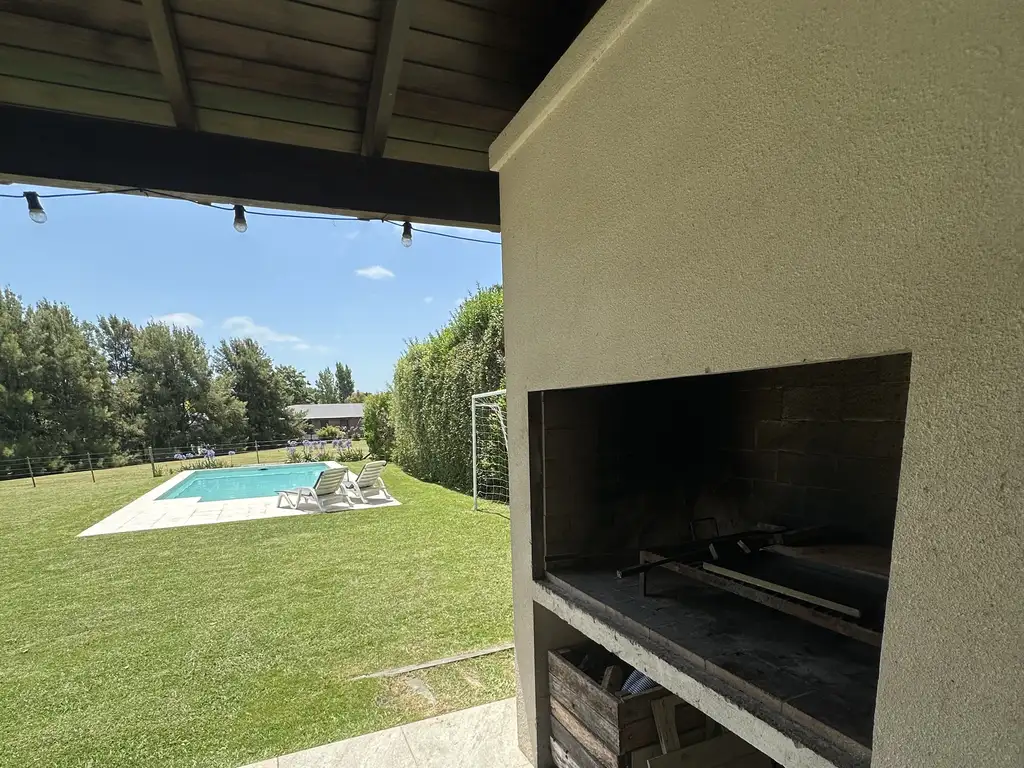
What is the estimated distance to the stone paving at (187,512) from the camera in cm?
705

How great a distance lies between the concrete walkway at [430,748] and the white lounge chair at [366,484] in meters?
6.25

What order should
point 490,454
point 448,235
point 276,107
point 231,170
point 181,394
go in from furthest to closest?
point 181,394
point 490,454
point 448,235
point 276,107
point 231,170

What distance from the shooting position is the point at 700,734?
1629 mm

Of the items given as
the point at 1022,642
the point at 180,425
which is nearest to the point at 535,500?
the point at 1022,642

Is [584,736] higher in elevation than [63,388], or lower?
lower

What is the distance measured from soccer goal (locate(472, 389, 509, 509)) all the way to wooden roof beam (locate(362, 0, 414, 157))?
5.63 metres

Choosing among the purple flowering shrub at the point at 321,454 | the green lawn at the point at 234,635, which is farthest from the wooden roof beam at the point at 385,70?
the purple flowering shrub at the point at 321,454

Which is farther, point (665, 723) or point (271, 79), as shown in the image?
point (271, 79)

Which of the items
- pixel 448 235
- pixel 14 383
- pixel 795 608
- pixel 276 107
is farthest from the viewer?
pixel 14 383

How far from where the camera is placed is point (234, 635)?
142 inches

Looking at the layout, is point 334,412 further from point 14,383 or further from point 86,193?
point 86,193

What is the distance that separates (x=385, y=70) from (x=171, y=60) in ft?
2.22

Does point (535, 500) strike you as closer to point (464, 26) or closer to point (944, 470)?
point (944, 470)

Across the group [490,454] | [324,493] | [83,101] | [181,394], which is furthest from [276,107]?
[181,394]
